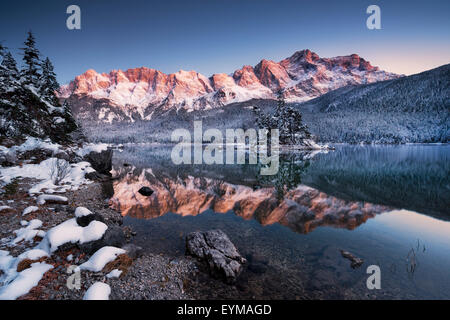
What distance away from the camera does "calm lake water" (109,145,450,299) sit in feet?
24.7

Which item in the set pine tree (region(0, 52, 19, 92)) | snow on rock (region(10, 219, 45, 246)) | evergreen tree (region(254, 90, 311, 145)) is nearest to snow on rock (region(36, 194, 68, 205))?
snow on rock (region(10, 219, 45, 246))

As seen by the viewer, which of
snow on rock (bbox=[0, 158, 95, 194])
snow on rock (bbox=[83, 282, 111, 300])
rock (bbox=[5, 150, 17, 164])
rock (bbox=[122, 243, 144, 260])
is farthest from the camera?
rock (bbox=[5, 150, 17, 164])

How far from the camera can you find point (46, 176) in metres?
17.7

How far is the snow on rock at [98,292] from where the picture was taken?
536cm

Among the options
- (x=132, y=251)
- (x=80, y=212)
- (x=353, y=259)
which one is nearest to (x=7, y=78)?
(x=80, y=212)

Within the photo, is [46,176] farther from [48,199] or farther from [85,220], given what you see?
[85,220]

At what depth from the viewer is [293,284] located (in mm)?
7520

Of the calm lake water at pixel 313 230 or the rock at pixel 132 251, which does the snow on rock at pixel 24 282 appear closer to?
the rock at pixel 132 251

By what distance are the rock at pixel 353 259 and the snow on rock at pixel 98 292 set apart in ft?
31.7

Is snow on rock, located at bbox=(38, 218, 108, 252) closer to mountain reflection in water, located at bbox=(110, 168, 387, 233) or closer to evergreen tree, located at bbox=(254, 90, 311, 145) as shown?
mountain reflection in water, located at bbox=(110, 168, 387, 233)

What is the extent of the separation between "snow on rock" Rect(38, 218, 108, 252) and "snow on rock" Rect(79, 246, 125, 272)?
3.00 feet

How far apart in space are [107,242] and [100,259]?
149 centimetres
